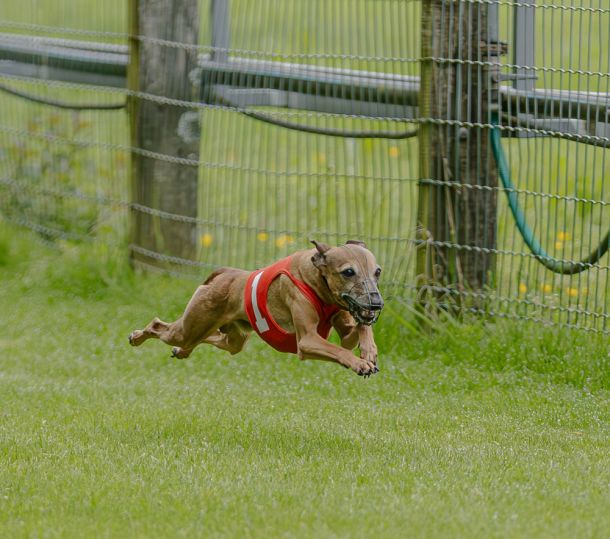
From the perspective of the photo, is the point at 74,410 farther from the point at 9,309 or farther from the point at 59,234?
the point at 59,234

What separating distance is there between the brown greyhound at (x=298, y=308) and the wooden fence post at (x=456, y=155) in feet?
6.77

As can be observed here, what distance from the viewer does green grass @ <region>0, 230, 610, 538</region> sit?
4348 millimetres

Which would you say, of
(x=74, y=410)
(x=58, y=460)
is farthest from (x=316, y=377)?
(x=58, y=460)

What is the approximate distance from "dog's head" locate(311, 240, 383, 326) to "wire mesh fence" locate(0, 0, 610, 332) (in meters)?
2.29

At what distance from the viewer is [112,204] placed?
9305mm

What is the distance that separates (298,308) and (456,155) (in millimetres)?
2605

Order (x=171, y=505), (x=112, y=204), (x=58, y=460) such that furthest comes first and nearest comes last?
(x=112, y=204)
(x=58, y=460)
(x=171, y=505)

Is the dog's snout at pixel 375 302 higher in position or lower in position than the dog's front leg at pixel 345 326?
higher

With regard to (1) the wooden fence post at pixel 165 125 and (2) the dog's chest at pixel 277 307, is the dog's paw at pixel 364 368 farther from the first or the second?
(1) the wooden fence post at pixel 165 125

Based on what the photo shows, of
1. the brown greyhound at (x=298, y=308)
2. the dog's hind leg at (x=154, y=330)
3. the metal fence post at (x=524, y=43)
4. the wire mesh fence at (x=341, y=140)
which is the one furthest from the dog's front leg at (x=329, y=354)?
the metal fence post at (x=524, y=43)

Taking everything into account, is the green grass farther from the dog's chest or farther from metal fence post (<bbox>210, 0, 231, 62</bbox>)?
metal fence post (<bbox>210, 0, 231, 62</bbox>)

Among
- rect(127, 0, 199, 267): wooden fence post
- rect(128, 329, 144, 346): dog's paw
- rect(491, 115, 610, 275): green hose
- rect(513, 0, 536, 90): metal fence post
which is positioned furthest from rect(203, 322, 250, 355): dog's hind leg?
rect(127, 0, 199, 267): wooden fence post

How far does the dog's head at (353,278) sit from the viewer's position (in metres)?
4.71

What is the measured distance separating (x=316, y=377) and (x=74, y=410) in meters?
1.43
